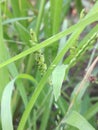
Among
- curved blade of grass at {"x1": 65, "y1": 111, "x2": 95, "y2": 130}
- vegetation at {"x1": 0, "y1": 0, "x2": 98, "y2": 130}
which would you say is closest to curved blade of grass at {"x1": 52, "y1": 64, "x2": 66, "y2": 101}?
vegetation at {"x1": 0, "y1": 0, "x2": 98, "y2": 130}

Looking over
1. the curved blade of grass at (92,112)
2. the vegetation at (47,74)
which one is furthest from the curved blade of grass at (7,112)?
the curved blade of grass at (92,112)

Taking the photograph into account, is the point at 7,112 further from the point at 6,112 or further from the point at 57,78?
the point at 57,78

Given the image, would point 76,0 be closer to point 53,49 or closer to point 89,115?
point 53,49

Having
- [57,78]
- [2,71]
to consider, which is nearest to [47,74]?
[57,78]

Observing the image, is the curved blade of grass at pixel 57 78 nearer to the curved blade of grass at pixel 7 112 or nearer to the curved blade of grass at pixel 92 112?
the curved blade of grass at pixel 7 112

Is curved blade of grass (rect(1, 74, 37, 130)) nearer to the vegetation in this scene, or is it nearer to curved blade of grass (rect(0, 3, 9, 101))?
the vegetation

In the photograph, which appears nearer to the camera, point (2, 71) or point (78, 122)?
point (78, 122)

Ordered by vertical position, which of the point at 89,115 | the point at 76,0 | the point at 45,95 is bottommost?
the point at 89,115

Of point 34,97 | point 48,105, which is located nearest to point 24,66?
point 48,105
